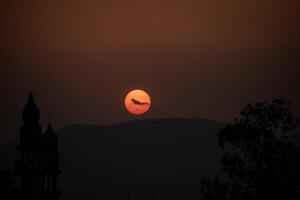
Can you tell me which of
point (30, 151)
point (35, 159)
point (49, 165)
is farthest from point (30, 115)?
point (49, 165)

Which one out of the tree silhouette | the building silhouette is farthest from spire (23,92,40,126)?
the tree silhouette

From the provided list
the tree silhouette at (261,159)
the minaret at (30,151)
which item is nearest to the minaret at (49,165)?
the minaret at (30,151)

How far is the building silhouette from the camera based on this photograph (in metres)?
35.4

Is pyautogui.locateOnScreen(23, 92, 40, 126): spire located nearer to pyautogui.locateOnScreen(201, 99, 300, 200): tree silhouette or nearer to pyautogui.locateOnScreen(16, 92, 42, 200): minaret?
pyautogui.locateOnScreen(16, 92, 42, 200): minaret

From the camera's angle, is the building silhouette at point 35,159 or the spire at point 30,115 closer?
the building silhouette at point 35,159

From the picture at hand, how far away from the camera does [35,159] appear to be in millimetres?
36406

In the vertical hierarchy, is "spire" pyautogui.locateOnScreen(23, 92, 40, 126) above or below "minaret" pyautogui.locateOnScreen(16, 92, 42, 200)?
above

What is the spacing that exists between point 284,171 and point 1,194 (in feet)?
75.3

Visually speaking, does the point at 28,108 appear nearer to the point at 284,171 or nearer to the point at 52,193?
the point at 52,193

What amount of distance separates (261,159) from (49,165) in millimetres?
12817

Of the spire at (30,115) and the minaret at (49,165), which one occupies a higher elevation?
the spire at (30,115)

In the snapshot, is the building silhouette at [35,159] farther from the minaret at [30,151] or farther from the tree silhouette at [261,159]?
the tree silhouette at [261,159]

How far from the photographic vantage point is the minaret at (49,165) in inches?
1438

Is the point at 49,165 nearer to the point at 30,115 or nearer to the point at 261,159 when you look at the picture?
the point at 30,115
